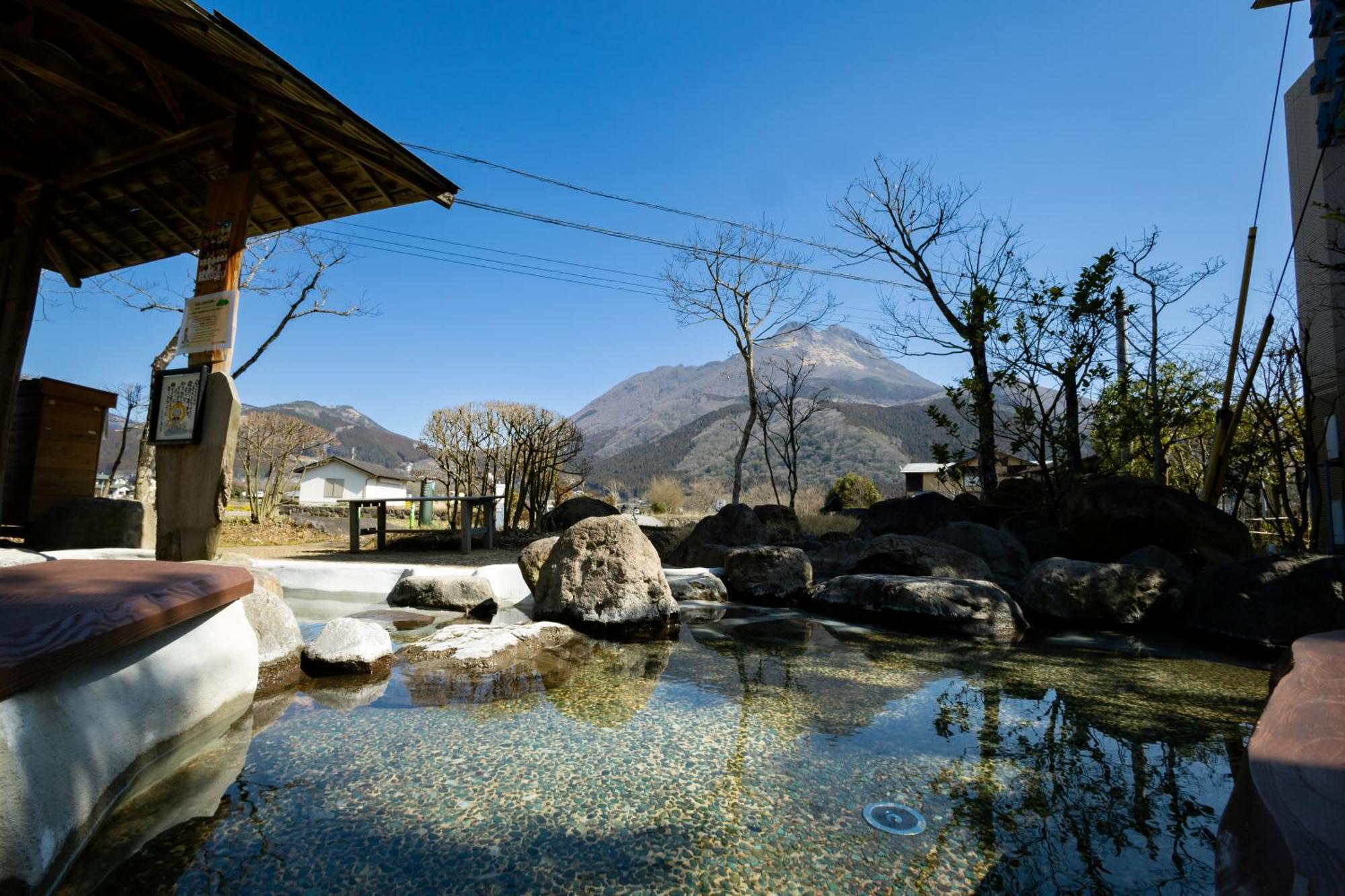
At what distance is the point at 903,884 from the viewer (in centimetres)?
175

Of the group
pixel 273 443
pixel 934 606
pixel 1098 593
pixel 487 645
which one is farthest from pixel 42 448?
pixel 273 443

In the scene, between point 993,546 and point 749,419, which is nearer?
point 993,546

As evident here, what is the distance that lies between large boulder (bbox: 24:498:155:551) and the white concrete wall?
4.32 metres

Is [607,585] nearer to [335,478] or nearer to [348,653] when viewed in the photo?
[348,653]

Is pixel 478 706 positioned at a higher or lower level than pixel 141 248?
lower

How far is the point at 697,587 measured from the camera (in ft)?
23.3

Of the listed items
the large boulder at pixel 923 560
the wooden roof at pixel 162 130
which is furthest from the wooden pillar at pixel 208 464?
the large boulder at pixel 923 560

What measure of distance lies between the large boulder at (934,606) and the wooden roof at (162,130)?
16.5 feet

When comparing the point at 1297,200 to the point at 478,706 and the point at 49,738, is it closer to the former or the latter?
the point at 478,706

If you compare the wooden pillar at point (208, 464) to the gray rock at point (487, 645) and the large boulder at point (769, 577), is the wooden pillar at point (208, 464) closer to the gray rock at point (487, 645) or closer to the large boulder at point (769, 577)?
the gray rock at point (487, 645)

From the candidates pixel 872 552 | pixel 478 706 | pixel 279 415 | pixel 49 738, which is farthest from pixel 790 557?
pixel 279 415

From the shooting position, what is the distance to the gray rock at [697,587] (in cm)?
699

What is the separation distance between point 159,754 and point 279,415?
25098 millimetres

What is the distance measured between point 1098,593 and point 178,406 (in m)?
7.28
